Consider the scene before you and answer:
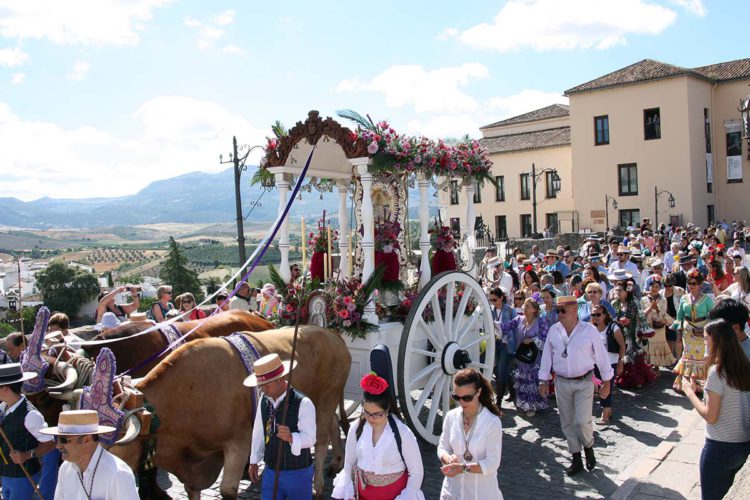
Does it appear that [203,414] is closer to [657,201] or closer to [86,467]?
[86,467]

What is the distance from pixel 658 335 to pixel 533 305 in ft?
9.45

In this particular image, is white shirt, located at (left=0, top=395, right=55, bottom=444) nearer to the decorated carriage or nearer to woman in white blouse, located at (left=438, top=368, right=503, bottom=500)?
woman in white blouse, located at (left=438, top=368, right=503, bottom=500)

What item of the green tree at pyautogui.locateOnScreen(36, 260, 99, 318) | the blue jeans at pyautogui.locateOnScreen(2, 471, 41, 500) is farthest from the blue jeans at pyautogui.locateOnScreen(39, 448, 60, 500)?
the green tree at pyautogui.locateOnScreen(36, 260, 99, 318)

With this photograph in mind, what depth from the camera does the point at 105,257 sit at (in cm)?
11681

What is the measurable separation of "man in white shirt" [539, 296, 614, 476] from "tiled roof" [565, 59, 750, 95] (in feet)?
108

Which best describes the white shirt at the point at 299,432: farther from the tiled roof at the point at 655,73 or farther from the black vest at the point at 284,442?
the tiled roof at the point at 655,73

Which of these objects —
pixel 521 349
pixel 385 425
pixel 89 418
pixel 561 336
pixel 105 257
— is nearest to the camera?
pixel 89 418

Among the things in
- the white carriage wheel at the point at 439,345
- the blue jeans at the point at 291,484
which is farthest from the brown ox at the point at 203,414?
the white carriage wheel at the point at 439,345

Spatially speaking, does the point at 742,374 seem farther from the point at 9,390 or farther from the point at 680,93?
the point at 680,93

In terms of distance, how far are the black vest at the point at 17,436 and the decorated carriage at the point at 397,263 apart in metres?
3.14

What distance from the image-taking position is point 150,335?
7.23 m

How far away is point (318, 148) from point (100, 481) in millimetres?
5160

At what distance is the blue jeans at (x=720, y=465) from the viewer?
14.9ft

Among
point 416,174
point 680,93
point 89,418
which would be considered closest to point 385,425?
point 89,418
